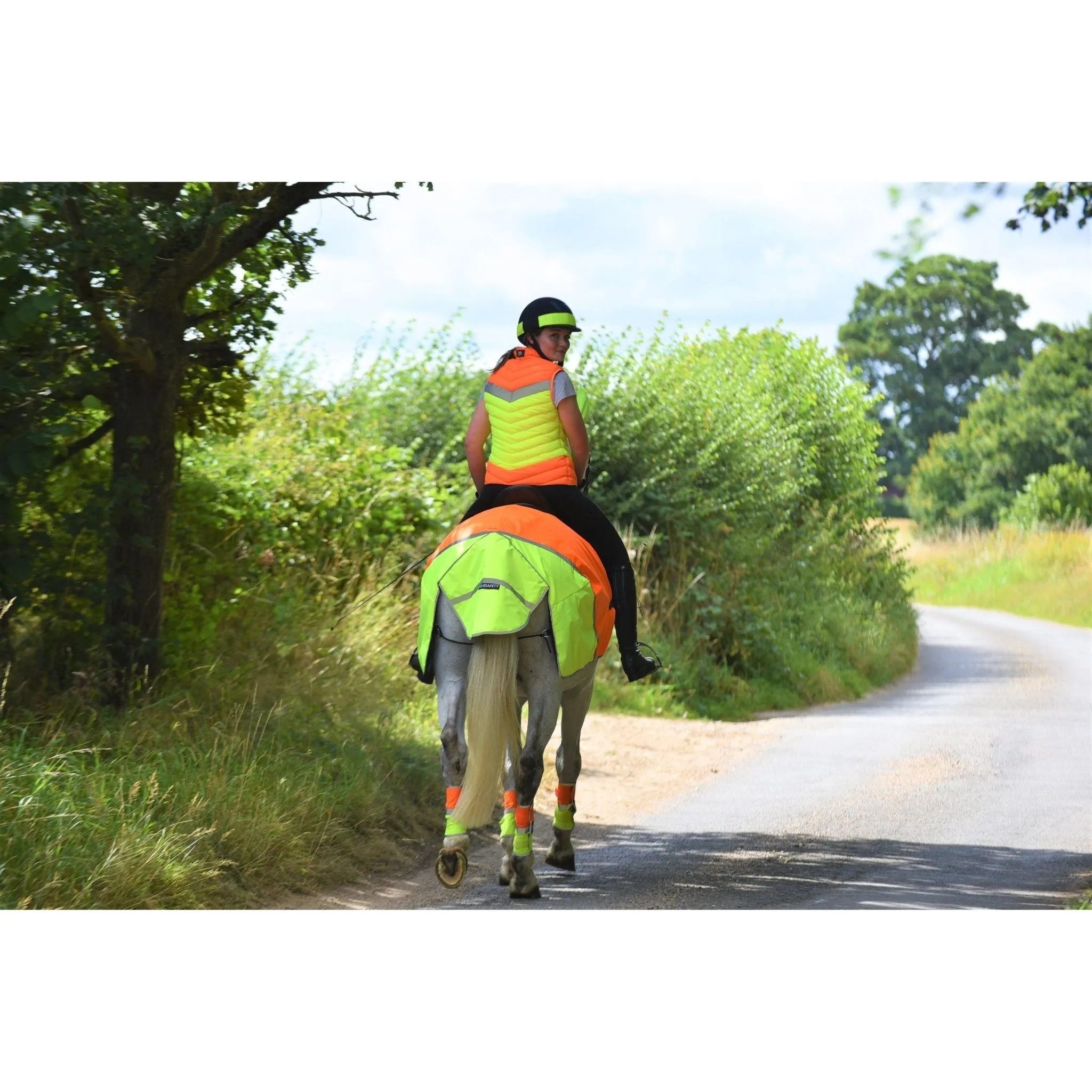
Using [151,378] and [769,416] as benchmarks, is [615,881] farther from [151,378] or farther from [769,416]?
[769,416]

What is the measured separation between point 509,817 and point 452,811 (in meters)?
0.82

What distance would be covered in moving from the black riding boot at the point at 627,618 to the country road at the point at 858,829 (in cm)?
112

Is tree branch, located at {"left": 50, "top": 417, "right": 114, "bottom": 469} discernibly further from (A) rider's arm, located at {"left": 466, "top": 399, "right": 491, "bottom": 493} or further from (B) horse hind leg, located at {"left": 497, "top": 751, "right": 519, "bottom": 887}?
(B) horse hind leg, located at {"left": 497, "top": 751, "right": 519, "bottom": 887}

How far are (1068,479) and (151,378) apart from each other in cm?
860

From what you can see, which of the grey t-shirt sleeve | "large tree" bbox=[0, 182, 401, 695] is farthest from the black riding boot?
"large tree" bbox=[0, 182, 401, 695]

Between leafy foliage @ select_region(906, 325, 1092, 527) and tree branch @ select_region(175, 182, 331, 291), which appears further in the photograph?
leafy foliage @ select_region(906, 325, 1092, 527)

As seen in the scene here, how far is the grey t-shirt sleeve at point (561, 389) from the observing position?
6418 millimetres

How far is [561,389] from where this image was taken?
6.43 meters

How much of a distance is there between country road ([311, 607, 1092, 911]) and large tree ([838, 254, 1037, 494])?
3344 mm

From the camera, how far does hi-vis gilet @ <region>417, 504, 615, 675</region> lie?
582 centimetres

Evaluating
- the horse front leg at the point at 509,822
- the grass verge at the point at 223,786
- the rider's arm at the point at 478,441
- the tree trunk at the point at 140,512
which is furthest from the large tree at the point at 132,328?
the horse front leg at the point at 509,822

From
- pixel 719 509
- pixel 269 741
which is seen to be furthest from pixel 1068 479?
pixel 269 741

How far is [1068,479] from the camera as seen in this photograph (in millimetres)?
→ 12602

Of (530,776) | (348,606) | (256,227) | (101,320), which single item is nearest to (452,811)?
(530,776)
